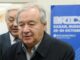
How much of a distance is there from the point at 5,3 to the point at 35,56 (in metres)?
1.62

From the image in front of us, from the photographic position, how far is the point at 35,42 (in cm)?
161

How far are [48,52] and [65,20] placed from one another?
1.42 metres

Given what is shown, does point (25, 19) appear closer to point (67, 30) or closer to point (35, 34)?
point (35, 34)

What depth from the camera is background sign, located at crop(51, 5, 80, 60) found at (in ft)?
9.93

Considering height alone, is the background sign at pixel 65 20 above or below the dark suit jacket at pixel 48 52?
above

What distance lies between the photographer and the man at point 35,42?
156cm

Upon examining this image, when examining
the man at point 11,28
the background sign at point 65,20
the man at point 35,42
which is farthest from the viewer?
the background sign at point 65,20

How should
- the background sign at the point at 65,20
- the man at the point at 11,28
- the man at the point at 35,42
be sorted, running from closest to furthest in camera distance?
1. the man at the point at 35,42
2. the man at the point at 11,28
3. the background sign at the point at 65,20

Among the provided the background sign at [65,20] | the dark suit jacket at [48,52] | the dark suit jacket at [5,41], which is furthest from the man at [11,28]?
the background sign at [65,20]

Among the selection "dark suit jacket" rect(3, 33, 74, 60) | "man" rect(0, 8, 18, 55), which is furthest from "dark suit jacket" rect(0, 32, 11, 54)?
"dark suit jacket" rect(3, 33, 74, 60)

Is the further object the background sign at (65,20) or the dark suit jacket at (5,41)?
the background sign at (65,20)

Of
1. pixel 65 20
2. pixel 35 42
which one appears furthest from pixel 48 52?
pixel 65 20

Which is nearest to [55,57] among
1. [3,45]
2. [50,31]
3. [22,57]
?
[22,57]

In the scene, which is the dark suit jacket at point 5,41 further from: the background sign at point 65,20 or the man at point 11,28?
the background sign at point 65,20
